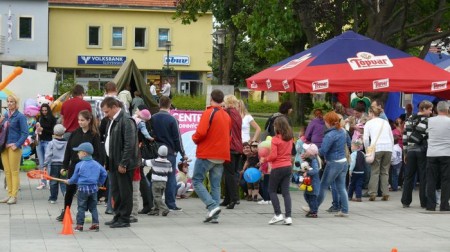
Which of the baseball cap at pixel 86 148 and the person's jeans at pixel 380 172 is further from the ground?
the baseball cap at pixel 86 148

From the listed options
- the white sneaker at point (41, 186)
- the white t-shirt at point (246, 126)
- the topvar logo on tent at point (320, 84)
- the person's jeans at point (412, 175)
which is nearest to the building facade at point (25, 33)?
the white sneaker at point (41, 186)

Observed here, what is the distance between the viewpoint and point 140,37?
6562 centimetres

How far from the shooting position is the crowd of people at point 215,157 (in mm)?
13328

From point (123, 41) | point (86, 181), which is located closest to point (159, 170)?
point (86, 181)

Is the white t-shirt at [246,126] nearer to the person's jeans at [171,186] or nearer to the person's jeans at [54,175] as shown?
the person's jeans at [171,186]

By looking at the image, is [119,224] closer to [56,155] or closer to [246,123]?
[56,155]

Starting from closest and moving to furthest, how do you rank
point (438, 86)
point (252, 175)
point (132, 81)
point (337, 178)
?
point (337, 178) → point (252, 175) → point (438, 86) → point (132, 81)

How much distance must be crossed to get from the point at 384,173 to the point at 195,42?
158 feet

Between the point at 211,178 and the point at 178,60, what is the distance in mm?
51257

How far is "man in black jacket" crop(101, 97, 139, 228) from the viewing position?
519 inches

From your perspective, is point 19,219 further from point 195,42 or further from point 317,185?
point 195,42

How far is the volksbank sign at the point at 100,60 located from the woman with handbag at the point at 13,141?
4850 centimetres

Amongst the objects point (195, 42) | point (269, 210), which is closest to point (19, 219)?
point (269, 210)

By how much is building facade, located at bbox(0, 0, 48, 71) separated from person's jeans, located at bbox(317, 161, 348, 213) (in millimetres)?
48174
